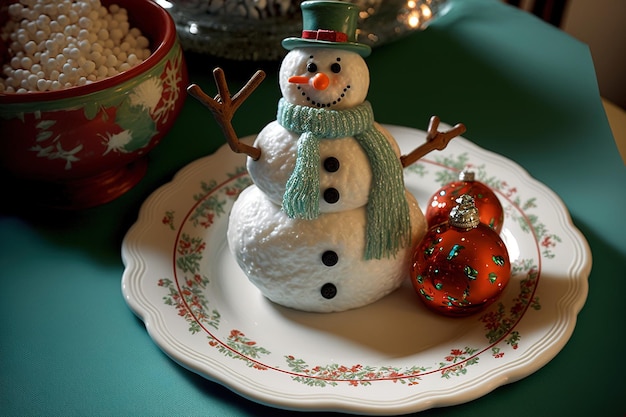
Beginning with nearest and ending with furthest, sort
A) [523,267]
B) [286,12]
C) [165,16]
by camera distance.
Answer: [523,267] → [165,16] → [286,12]

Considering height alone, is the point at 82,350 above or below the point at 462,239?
below

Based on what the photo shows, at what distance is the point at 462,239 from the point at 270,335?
23 centimetres

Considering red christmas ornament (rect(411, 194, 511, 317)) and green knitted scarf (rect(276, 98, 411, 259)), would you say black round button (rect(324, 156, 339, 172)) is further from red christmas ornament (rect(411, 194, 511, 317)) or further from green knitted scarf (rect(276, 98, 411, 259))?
red christmas ornament (rect(411, 194, 511, 317))

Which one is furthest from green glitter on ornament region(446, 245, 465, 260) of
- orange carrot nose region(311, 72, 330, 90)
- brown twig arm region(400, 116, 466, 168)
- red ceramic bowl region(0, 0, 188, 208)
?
red ceramic bowl region(0, 0, 188, 208)

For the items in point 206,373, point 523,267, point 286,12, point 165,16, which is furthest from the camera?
point 286,12

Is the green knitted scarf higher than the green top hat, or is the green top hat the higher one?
the green top hat

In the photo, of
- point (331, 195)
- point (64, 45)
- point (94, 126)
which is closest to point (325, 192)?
point (331, 195)

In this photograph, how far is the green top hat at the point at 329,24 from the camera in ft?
2.20

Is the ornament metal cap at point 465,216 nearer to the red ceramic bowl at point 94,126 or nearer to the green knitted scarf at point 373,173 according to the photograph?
the green knitted scarf at point 373,173

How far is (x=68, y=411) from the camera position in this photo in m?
0.66

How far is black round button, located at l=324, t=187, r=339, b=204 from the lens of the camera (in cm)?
70

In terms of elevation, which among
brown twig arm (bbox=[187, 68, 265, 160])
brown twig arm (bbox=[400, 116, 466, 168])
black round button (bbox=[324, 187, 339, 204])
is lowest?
black round button (bbox=[324, 187, 339, 204])

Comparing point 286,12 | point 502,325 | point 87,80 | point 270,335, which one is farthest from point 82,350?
point 286,12

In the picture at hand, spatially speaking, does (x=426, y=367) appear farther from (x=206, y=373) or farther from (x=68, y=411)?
(x=68, y=411)
